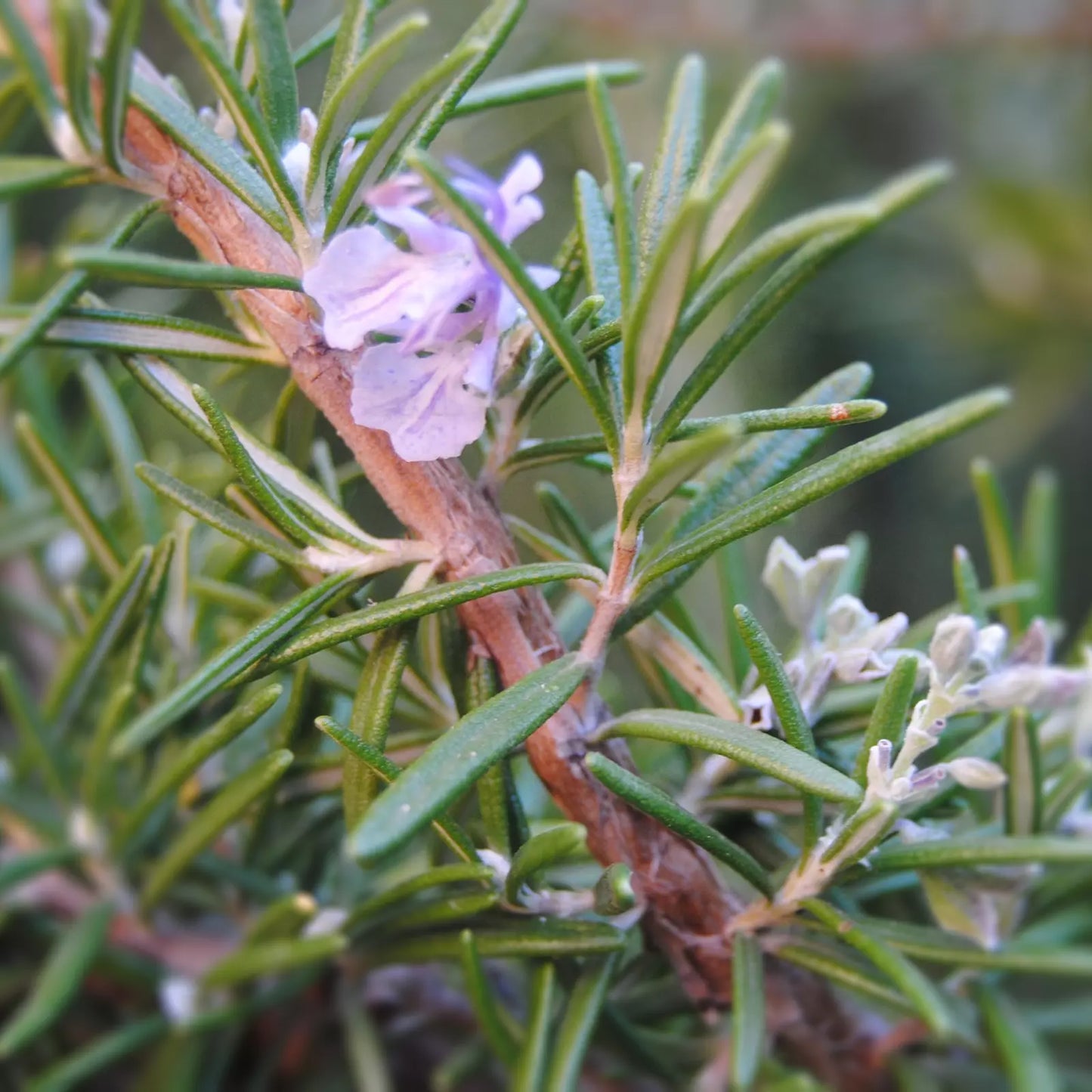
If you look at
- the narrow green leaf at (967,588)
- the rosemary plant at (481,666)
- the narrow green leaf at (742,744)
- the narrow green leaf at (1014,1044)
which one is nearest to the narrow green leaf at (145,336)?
the rosemary plant at (481,666)

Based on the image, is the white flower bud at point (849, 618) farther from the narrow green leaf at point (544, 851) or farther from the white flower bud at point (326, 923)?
the white flower bud at point (326, 923)

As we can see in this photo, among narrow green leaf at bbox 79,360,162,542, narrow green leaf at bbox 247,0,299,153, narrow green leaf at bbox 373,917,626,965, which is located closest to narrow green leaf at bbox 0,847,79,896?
narrow green leaf at bbox 79,360,162,542

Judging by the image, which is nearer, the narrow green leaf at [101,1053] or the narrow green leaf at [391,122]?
the narrow green leaf at [391,122]

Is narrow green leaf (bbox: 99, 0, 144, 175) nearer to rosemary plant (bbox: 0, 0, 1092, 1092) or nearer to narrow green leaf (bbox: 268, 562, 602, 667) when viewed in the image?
rosemary plant (bbox: 0, 0, 1092, 1092)

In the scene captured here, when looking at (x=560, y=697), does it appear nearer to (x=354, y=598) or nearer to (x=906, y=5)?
(x=354, y=598)

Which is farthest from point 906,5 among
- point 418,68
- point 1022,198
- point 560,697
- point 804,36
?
point 560,697
